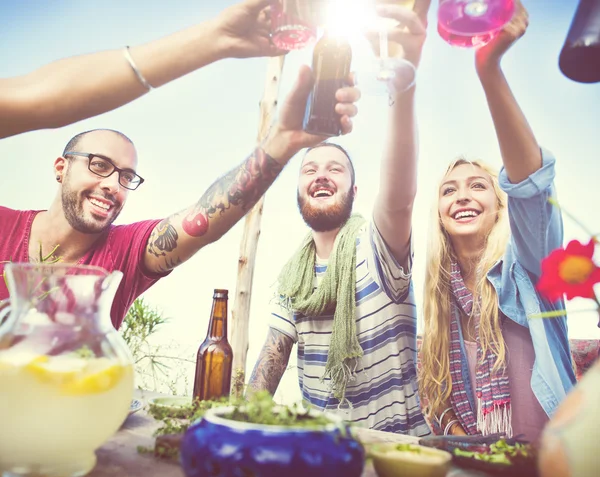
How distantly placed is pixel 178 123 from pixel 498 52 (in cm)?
281

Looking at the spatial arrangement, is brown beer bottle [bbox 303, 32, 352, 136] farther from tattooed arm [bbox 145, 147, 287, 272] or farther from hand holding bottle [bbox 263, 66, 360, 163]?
tattooed arm [bbox 145, 147, 287, 272]

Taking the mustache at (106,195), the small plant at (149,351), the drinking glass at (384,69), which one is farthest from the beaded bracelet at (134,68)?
the small plant at (149,351)

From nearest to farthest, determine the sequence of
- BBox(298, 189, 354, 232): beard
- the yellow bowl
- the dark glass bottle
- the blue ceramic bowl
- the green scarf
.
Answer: the blue ceramic bowl, the yellow bowl, the dark glass bottle, the green scarf, BBox(298, 189, 354, 232): beard

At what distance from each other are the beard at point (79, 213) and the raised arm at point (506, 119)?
44.1 inches

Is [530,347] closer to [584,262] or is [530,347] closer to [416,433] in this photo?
[416,433]

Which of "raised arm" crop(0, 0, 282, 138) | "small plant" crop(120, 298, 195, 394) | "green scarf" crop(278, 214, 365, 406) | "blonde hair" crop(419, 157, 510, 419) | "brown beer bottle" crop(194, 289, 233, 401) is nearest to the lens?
"raised arm" crop(0, 0, 282, 138)

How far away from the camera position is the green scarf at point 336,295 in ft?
5.47

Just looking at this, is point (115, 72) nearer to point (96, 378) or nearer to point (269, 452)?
point (96, 378)

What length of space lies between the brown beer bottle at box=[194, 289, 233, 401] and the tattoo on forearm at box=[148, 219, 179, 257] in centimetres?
38

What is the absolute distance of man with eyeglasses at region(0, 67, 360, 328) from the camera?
43.2 inches

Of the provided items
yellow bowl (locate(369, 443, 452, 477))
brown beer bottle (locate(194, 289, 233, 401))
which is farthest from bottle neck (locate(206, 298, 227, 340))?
yellow bowl (locate(369, 443, 452, 477))

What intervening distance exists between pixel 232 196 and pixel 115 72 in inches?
16.0

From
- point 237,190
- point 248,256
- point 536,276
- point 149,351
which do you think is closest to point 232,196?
point 237,190

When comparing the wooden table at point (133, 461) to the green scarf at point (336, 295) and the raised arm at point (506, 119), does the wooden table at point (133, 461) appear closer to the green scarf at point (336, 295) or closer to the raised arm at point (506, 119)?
the raised arm at point (506, 119)
